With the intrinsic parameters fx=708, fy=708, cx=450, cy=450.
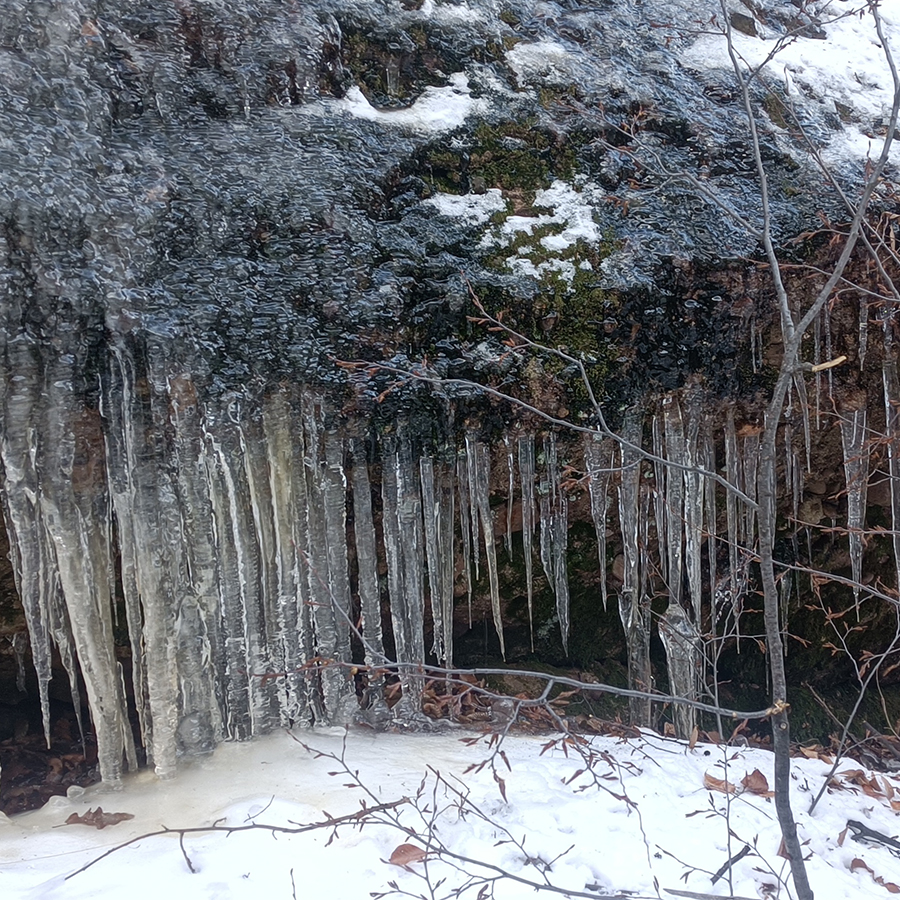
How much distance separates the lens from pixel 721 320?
11.6 feet

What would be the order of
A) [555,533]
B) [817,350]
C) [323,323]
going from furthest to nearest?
1. [555,533]
2. [817,350]
3. [323,323]

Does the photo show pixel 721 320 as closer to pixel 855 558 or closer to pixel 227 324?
pixel 855 558

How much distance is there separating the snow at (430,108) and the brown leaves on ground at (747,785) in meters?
3.42

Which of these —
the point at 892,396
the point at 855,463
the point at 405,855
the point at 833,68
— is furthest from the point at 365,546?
the point at 833,68

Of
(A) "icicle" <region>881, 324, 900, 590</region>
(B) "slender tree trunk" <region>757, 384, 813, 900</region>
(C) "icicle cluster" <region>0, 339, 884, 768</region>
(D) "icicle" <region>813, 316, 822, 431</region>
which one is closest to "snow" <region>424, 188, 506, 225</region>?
(C) "icicle cluster" <region>0, 339, 884, 768</region>

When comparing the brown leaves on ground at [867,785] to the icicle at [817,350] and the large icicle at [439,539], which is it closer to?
the icicle at [817,350]

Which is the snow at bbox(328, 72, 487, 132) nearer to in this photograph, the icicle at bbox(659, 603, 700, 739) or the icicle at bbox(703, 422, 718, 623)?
the icicle at bbox(703, 422, 718, 623)

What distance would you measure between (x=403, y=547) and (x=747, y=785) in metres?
1.85

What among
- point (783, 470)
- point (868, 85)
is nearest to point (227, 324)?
point (783, 470)

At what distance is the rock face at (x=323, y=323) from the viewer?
2941 mm

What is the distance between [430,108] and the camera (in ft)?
12.5

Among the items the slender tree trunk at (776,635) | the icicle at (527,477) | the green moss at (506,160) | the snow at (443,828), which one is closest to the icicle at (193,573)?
the snow at (443,828)

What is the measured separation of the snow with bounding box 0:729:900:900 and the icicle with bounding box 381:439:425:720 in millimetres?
529

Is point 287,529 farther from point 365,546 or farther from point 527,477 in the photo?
point 527,477
